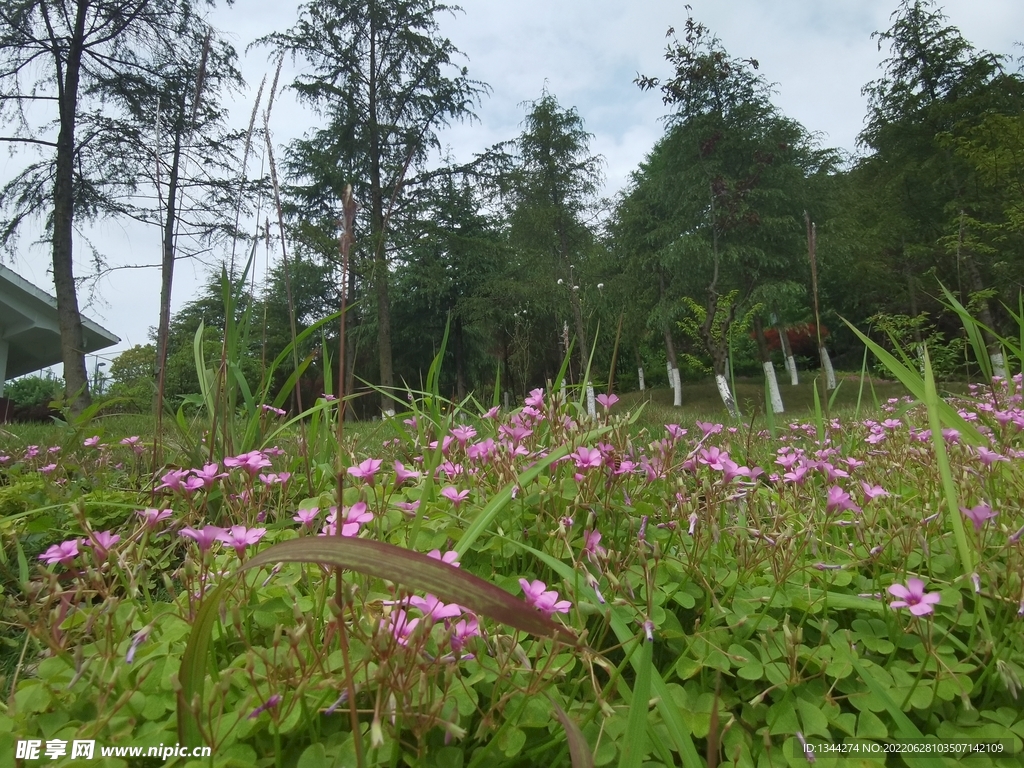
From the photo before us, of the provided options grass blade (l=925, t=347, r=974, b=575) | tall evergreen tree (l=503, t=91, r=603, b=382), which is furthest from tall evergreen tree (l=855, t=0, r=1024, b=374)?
grass blade (l=925, t=347, r=974, b=575)

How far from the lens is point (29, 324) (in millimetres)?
14758

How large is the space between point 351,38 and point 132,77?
9122 mm

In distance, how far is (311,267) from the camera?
17469 mm

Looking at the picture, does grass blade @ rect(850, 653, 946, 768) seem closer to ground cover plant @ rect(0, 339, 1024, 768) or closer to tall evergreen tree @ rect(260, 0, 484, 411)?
ground cover plant @ rect(0, 339, 1024, 768)

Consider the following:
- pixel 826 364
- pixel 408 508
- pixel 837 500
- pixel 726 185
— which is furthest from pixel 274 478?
pixel 726 185

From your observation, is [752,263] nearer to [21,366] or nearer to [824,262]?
[824,262]

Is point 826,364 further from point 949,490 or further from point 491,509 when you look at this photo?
point 491,509

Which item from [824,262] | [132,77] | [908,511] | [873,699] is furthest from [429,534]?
[824,262]

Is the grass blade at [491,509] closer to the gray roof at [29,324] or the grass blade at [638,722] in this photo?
the grass blade at [638,722]

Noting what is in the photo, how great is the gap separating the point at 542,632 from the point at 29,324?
19.2m

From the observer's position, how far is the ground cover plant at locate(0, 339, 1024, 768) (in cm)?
79

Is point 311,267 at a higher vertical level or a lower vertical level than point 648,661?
higher

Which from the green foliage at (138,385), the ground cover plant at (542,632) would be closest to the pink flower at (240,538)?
the ground cover plant at (542,632)

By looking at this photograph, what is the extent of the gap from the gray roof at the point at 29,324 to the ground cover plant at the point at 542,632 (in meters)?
14.6
